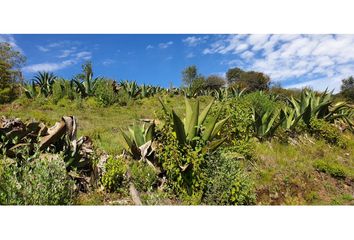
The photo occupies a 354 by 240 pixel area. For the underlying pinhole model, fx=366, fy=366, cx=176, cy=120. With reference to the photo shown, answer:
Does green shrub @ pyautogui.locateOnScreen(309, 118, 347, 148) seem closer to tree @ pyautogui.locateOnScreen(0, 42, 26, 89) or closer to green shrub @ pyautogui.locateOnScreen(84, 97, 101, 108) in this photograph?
green shrub @ pyautogui.locateOnScreen(84, 97, 101, 108)

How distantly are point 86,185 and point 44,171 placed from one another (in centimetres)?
90

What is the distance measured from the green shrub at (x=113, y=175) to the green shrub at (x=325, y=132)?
5.03 metres

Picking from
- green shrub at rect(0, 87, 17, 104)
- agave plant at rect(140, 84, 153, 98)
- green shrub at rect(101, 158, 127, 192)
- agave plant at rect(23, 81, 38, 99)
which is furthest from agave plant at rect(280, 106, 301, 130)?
agave plant at rect(140, 84, 153, 98)

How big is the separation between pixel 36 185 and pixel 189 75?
11.4 metres

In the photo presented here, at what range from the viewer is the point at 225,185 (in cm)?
384

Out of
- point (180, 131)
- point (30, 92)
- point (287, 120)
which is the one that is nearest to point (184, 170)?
point (180, 131)

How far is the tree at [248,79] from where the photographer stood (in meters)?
20.3

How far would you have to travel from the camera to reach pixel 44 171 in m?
3.08

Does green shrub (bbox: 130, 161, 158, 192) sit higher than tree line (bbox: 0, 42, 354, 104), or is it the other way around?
tree line (bbox: 0, 42, 354, 104)

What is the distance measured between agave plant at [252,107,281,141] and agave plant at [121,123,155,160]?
2496 mm

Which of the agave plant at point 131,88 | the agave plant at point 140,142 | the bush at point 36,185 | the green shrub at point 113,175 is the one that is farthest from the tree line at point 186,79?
the bush at point 36,185

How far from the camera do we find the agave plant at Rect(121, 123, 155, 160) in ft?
14.5

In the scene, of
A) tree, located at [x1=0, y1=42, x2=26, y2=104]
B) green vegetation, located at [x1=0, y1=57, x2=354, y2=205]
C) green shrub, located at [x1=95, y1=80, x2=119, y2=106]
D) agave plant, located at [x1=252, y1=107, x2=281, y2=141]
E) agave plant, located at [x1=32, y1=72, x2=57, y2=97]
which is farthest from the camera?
agave plant, located at [x1=32, y1=72, x2=57, y2=97]
